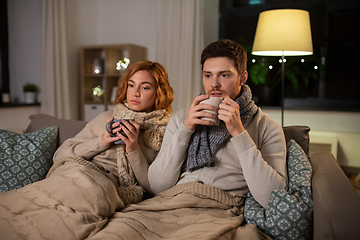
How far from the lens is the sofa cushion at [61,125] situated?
1924mm

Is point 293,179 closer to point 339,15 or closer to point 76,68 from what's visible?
point 339,15

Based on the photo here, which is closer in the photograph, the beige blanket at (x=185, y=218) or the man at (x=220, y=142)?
the beige blanket at (x=185, y=218)

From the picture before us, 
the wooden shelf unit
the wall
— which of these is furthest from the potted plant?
the wooden shelf unit

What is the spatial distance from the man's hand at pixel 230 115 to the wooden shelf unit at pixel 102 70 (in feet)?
10.7

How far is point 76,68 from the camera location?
15.5ft

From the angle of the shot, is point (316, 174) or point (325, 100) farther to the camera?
point (325, 100)

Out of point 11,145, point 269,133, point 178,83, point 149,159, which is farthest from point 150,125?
point 178,83

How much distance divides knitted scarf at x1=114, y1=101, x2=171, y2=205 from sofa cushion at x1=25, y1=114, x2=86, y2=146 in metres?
0.37

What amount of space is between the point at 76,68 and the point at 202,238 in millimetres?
4173

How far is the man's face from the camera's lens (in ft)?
4.51

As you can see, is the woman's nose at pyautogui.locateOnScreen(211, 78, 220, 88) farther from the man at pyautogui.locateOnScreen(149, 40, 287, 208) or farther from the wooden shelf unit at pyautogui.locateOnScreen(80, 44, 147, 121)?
the wooden shelf unit at pyautogui.locateOnScreen(80, 44, 147, 121)

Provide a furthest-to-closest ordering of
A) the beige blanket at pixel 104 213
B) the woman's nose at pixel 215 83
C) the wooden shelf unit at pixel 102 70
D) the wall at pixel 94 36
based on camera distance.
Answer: the wooden shelf unit at pixel 102 70, the wall at pixel 94 36, the woman's nose at pixel 215 83, the beige blanket at pixel 104 213

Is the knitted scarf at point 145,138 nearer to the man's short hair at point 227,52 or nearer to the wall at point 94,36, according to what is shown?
the man's short hair at point 227,52

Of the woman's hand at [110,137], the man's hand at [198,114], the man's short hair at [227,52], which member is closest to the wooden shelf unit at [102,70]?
the woman's hand at [110,137]
